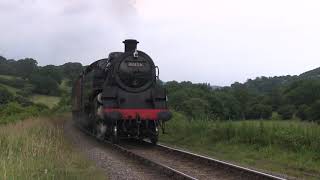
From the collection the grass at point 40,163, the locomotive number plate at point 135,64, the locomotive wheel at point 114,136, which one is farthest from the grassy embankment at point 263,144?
the grass at point 40,163

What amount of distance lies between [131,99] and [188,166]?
687cm

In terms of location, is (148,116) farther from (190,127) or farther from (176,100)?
(176,100)

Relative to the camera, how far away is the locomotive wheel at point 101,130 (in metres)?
20.6

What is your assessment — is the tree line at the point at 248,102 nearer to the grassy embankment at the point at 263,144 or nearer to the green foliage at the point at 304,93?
the green foliage at the point at 304,93

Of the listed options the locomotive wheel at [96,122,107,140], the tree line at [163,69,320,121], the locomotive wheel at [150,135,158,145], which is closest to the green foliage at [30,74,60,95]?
the tree line at [163,69,320,121]

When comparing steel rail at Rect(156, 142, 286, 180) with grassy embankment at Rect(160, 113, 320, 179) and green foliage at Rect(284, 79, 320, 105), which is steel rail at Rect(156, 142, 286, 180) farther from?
green foliage at Rect(284, 79, 320, 105)

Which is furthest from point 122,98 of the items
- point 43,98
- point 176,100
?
point 43,98

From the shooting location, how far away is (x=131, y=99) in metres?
20.1

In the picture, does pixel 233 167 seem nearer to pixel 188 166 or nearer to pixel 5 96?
pixel 188 166

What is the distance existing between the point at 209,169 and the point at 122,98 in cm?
779

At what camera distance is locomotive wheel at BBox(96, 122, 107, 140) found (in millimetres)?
20591

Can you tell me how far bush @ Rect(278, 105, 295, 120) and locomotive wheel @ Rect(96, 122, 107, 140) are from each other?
17668 millimetres

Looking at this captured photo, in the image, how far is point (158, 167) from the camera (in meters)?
13.0

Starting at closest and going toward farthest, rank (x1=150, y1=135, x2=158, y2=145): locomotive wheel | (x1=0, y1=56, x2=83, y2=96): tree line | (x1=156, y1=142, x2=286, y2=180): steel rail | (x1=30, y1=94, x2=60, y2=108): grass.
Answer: (x1=156, y1=142, x2=286, y2=180): steel rail < (x1=150, y1=135, x2=158, y2=145): locomotive wheel < (x1=30, y1=94, x2=60, y2=108): grass < (x1=0, y1=56, x2=83, y2=96): tree line
